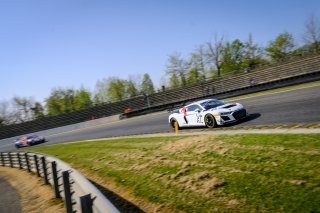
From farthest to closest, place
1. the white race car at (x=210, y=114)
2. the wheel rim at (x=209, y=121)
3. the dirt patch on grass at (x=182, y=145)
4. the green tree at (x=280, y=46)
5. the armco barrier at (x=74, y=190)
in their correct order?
the green tree at (x=280, y=46), the wheel rim at (x=209, y=121), the white race car at (x=210, y=114), the dirt patch on grass at (x=182, y=145), the armco barrier at (x=74, y=190)

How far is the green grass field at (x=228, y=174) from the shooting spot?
5393 millimetres

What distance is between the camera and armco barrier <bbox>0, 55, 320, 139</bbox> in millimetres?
34719

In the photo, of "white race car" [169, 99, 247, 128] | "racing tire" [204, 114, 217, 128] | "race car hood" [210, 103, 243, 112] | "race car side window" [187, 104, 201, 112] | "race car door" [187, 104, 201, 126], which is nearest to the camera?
"white race car" [169, 99, 247, 128]

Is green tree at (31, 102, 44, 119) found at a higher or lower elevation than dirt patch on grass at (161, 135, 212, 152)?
higher

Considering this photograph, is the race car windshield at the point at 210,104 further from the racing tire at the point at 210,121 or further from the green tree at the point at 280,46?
the green tree at the point at 280,46

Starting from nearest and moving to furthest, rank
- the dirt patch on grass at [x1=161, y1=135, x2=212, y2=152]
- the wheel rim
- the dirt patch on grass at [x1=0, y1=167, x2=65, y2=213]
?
the dirt patch on grass at [x1=0, y1=167, x2=65, y2=213], the dirt patch on grass at [x1=161, y1=135, x2=212, y2=152], the wheel rim

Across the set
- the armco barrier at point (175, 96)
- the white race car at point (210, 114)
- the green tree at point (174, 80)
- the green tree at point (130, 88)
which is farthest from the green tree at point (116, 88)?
the white race car at point (210, 114)

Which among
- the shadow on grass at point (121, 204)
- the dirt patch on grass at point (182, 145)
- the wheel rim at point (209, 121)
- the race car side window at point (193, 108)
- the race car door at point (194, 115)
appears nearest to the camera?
the shadow on grass at point (121, 204)

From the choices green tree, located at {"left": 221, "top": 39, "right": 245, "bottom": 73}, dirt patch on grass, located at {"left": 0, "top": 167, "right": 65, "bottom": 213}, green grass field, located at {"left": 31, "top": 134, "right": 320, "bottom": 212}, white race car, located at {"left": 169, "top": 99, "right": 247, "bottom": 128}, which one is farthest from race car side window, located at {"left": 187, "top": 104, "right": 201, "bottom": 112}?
green tree, located at {"left": 221, "top": 39, "right": 245, "bottom": 73}

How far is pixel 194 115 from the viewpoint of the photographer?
1583 centimetres

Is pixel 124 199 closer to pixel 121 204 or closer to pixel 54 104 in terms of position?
pixel 121 204

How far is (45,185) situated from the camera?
10312 millimetres

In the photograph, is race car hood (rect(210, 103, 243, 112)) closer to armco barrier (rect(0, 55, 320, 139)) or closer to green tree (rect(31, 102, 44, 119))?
armco barrier (rect(0, 55, 320, 139))

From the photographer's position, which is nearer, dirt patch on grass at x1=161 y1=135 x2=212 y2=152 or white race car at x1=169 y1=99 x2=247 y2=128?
dirt patch on grass at x1=161 y1=135 x2=212 y2=152
